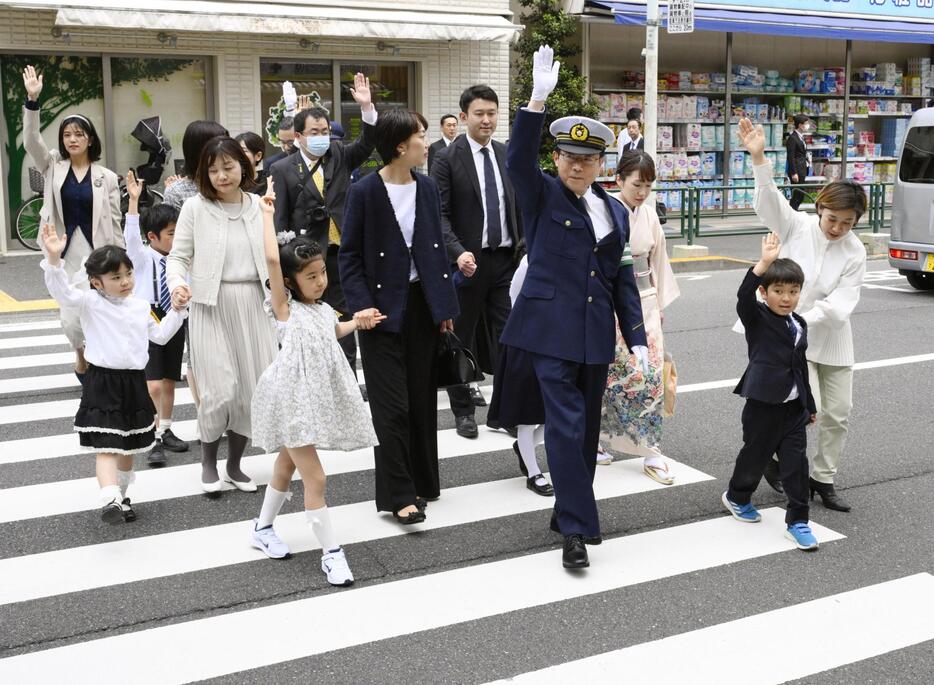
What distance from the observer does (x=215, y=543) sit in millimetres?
5234

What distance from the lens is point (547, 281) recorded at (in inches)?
195

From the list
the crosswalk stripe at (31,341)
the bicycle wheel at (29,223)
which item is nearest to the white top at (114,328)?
the crosswalk stripe at (31,341)

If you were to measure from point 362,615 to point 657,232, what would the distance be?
296cm

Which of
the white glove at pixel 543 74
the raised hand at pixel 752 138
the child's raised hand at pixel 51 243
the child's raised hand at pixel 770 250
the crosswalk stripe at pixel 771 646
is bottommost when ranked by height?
the crosswalk stripe at pixel 771 646

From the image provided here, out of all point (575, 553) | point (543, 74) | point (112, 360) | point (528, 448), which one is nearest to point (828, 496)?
point (528, 448)

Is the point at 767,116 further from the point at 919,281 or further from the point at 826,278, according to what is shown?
the point at 826,278

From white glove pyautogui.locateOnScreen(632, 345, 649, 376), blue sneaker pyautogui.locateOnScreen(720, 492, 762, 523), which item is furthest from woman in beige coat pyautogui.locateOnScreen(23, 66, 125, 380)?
blue sneaker pyautogui.locateOnScreen(720, 492, 762, 523)

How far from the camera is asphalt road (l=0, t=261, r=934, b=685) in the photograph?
4039mm

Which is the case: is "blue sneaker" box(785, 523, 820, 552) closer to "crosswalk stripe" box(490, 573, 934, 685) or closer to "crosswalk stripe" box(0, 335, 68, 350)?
"crosswalk stripe" box(490, 573, 934, 685)

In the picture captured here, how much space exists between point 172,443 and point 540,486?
2.45 m

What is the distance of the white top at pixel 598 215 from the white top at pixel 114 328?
Result: 6.75 feet

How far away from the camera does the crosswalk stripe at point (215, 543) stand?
190 inches

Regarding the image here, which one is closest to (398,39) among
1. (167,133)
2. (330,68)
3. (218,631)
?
(330,68)

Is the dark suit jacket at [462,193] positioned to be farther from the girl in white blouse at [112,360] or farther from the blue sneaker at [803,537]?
the blue sneaker at [803,537]
